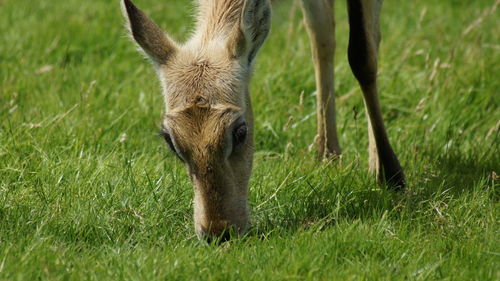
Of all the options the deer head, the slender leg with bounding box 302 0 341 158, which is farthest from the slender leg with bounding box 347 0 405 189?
the deer head

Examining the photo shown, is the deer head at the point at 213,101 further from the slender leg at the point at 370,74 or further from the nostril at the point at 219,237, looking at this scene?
the slender leg at the point at 370,74

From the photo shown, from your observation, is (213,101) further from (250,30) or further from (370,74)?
(370,74)

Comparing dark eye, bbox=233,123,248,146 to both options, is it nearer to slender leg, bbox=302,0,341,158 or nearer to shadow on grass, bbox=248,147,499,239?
shadow on grass, bbox=248,147,499,239

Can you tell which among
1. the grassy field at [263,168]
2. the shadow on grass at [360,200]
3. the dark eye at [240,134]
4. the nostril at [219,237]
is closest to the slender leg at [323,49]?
the grassy field at [263,168]

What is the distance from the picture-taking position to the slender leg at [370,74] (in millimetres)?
6426

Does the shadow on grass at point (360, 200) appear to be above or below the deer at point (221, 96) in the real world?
below

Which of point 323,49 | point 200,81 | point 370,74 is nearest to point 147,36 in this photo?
point 200,81

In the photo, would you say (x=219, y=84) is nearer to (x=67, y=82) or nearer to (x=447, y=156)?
(x=447, y=156)

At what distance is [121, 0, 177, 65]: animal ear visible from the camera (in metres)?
5.71

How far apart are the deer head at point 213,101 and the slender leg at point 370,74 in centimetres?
95

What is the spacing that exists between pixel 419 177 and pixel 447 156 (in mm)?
521

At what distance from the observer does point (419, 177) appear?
6.38 metres

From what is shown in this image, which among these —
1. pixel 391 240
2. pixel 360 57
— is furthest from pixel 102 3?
pixel 391 240

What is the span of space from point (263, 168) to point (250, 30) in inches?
46.7
